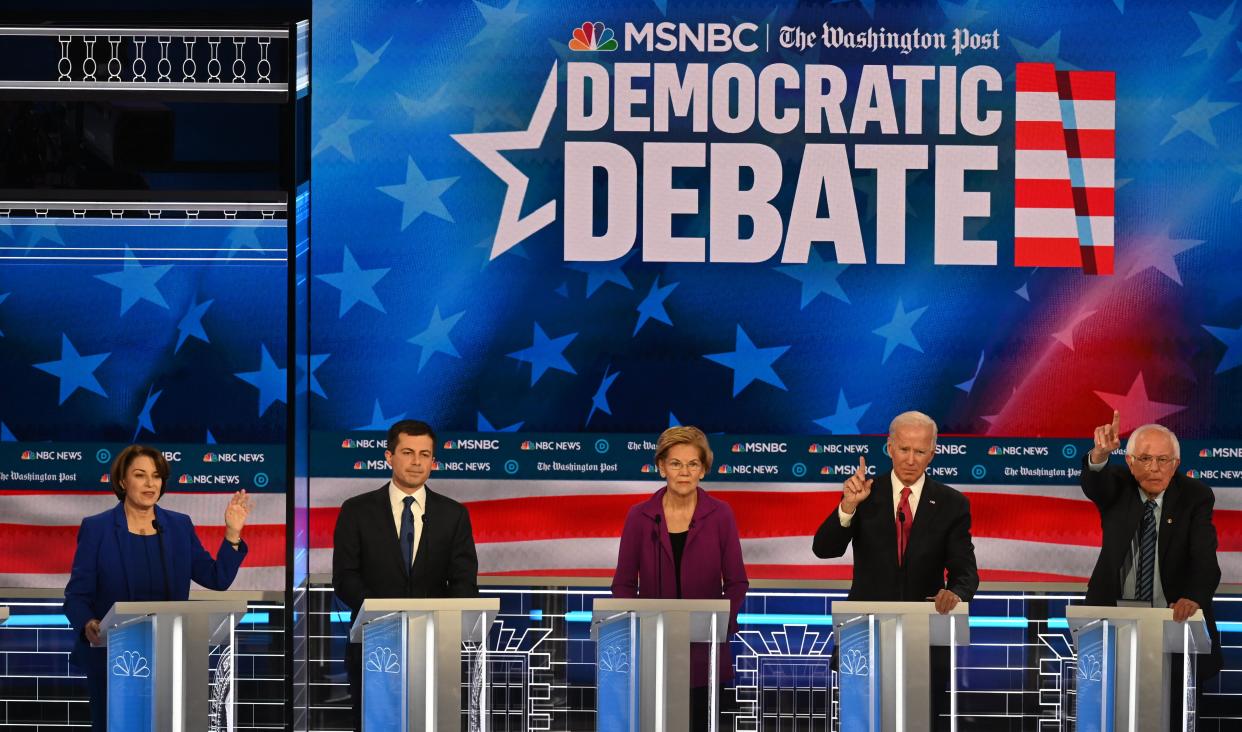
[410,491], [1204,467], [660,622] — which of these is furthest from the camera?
[1204,467]

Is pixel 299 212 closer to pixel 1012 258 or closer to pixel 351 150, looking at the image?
pixel 351 150

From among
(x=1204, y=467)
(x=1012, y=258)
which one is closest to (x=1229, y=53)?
(x=1012, y=258)

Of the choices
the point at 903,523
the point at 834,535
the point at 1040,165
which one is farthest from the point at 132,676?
the point at 1040,165

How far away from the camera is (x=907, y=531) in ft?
19.7

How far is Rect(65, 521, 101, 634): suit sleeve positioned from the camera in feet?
19.0

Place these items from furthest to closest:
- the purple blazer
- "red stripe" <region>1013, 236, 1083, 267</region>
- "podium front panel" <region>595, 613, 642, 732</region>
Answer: "red stripe" <region>1013, 236, 1083, 267</region>
the purple blazer
"podium front panel" <region>595, 613, 642, 732</region>

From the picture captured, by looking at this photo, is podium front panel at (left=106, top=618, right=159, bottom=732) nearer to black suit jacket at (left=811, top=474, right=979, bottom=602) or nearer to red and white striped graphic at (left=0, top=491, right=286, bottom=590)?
red and white striped graphic at (left=0, top=491, right=286, bottom=590)

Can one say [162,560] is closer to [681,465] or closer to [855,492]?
[681,465]

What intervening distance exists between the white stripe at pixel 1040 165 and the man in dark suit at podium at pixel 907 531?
5.40 ft

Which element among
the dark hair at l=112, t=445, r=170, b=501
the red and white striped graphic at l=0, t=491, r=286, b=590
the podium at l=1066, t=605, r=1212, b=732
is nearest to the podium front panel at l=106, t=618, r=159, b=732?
the dark hair at l=112, t=445, r=170, b=501

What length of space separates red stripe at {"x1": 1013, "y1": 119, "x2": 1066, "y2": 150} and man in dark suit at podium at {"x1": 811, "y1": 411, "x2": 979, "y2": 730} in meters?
1.74

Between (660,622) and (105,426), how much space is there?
11.1 feet

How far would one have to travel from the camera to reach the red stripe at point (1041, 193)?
23.0ft

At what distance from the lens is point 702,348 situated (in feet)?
23.1
